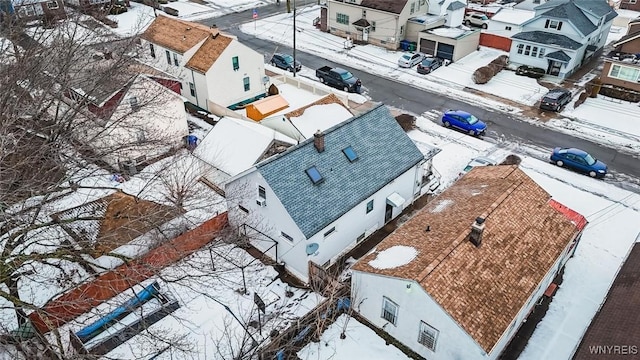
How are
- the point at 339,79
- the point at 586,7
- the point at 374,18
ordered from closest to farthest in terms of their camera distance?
the point at 339,79, the point at 586,7, the point at 374,18

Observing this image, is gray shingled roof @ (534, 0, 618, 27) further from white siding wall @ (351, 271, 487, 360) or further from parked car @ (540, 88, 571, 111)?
white siding wall @ (351, 271, 487, 360)

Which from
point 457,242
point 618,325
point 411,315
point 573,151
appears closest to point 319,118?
point 457,242

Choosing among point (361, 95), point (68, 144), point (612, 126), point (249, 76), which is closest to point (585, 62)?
point (612, 126)

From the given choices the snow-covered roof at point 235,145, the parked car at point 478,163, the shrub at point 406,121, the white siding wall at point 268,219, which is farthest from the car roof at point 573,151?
the white siding wall at point 268,219

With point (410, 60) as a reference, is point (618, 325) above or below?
above

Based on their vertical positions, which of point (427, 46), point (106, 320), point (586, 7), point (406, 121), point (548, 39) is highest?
point (586, 7)

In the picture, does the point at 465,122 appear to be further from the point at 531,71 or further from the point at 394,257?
the point at 394,257

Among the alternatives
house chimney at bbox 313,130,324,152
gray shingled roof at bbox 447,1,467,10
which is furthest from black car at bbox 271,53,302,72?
house chimney at bbox 313,130,324,152
